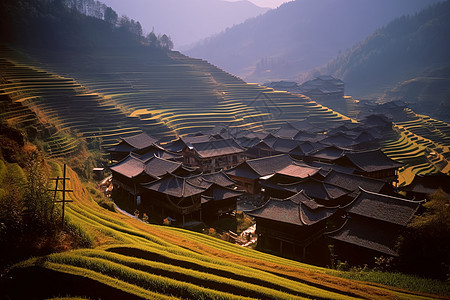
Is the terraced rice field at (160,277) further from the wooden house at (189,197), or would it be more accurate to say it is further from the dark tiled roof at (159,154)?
the dark tiled roof at (159,154)

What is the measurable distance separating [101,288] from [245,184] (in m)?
26.0

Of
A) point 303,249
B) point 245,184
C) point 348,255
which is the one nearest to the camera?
point 348,255

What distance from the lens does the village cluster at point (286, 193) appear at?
2052 centimetres

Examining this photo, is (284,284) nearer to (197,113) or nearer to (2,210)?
(2,210)

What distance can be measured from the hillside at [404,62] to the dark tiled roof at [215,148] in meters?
86.3

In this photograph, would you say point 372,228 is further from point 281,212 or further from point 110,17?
point 110,17

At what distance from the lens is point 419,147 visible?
54.8m

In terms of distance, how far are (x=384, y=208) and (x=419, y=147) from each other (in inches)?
1643

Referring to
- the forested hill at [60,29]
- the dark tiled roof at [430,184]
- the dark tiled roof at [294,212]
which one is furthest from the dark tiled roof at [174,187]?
the forested hill at [60,29]

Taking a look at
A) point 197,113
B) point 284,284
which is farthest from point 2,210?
point 197,113

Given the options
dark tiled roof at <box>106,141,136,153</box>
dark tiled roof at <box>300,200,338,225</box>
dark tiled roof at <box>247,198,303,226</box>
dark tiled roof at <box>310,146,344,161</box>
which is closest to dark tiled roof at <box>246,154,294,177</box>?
dark tiled roof at <box>310,146,344,161</box>

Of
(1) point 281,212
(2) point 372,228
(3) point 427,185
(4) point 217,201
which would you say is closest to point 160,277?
(1) point 281,212

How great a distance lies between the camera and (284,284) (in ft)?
40.0

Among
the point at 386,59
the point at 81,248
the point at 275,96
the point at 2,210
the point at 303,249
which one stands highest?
the point at 386,59
